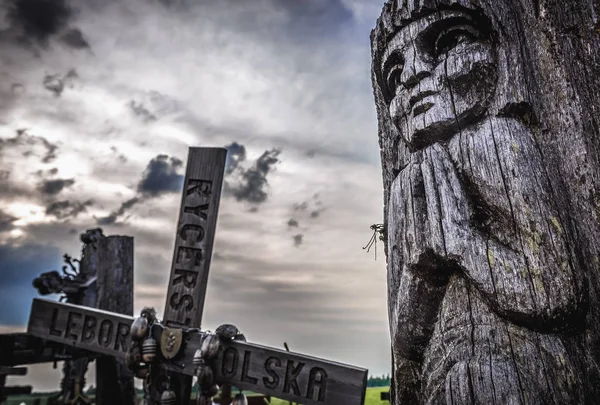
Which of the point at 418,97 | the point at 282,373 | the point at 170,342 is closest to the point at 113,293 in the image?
the point at 170,342

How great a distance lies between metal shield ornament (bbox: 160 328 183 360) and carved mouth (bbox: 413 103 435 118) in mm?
2782

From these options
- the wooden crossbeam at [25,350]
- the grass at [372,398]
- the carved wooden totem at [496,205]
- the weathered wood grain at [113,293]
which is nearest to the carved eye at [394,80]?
the carved wooden totem at [496,205]

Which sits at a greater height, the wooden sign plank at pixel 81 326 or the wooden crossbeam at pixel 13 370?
the wooden sign plank at pixel 81 326

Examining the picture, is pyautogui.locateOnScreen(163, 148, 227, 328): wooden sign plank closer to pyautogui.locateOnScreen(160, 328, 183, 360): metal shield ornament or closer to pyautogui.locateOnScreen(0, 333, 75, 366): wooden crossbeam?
pyautogui.locateOnScreen(160, 328, 183, 360): metal shield ornament

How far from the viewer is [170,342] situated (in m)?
4.17

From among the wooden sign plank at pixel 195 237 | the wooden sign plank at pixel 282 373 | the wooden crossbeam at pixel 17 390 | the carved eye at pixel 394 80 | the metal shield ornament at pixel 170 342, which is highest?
the carved eye at pixel 394 80

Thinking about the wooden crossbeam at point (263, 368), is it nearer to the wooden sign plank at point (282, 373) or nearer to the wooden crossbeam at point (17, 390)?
the wooden sign plank at point (282, 373)

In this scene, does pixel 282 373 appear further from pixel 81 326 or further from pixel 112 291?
pixel 112 291

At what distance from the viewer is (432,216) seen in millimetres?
2346

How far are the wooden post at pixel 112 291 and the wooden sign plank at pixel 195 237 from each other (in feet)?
7.92

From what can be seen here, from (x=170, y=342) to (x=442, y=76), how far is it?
311cm

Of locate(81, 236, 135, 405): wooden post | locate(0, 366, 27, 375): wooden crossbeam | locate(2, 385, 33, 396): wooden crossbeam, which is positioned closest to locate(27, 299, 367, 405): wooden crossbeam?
locate(0, 366, 27, 375): wooden crossbeam

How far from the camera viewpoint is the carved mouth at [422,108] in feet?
8.50

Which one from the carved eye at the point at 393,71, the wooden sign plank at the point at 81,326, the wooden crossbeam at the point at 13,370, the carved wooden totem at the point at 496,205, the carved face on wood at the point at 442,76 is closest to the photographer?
the carved wooden totem at the point at 496,205
